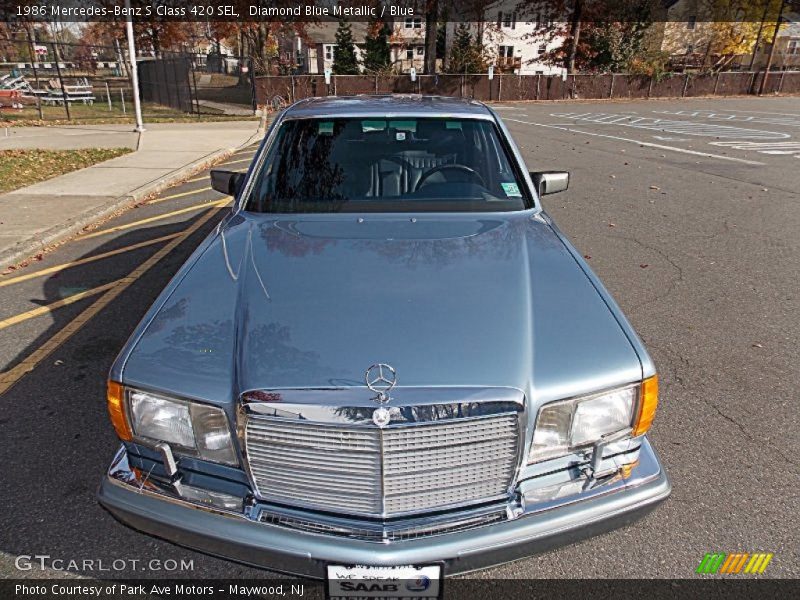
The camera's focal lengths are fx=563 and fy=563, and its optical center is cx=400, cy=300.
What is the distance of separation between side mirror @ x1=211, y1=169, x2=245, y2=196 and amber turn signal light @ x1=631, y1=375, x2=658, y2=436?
99.8 inches

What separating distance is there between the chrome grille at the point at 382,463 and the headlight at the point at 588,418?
126mm

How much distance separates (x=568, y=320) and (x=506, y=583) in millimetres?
1054

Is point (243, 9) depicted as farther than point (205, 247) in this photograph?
Yes

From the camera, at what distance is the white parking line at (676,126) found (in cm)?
1712

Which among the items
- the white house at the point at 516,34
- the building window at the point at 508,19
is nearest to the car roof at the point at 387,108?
the white house at the point at 516,34

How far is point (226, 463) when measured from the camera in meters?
1.83

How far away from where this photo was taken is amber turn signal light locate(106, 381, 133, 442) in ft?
6.12

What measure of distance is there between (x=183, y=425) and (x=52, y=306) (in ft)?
12.0

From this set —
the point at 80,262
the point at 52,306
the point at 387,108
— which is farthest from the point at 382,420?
the point at 80,262

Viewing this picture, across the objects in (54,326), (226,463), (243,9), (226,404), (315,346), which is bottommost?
(54,326)

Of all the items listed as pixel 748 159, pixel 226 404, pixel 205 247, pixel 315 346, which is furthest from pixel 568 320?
pixel 748 159

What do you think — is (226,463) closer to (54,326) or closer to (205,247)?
(205,247)

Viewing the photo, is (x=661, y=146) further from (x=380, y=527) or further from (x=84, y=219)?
(x=380, y=527)

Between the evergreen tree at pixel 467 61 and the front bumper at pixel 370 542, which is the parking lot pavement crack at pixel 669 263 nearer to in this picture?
the front bumper at pixel 370 542
